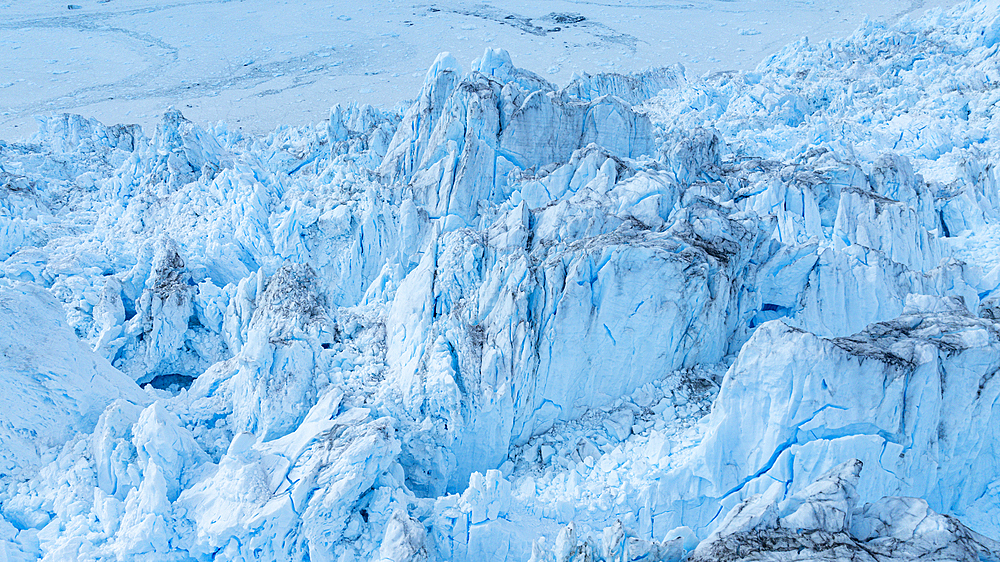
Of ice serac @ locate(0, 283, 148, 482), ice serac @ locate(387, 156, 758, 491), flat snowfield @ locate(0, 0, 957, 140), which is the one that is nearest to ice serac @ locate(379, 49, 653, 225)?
ice serac @ locate(387, 156, 758, 491)

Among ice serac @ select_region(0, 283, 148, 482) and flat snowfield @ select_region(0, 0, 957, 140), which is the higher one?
flat snowfield @ select_region(0, 0, 957, 140)

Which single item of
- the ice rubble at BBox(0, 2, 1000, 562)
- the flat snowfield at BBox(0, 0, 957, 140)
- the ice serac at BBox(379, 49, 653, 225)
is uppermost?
the flat snowfield at BBox(0, 0, 957, 140)

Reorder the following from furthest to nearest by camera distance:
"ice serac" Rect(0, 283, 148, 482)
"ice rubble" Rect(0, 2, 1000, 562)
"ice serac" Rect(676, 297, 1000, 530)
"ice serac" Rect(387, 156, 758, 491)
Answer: "ice serac" Rect(387, 156, 758, 491) < "ice serac" Rect(0, 283, 148, 482) < "ice serac" Rect(676, 297, 1000, 530) < "ice rubble" Rect(0, 2, 1000, 562)

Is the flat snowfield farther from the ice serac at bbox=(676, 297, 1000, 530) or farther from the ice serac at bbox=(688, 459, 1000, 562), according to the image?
the ice serac at bbox=(688, 459, 1000, 562)

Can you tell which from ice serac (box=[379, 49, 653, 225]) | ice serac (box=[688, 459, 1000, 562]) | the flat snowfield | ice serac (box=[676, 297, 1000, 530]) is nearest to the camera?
ice serac (box=[688, 459, 1000, 562])

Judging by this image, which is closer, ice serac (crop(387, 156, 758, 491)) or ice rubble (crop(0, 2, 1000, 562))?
ice rubble (crop(0, 2, 1000, 562))

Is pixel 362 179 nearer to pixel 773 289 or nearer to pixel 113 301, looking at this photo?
pixel 113 301

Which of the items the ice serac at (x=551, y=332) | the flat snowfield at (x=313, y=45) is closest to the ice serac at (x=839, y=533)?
the ice serac at (x=551, y=332)

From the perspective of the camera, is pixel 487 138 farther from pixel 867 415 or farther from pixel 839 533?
pixel 839 533
